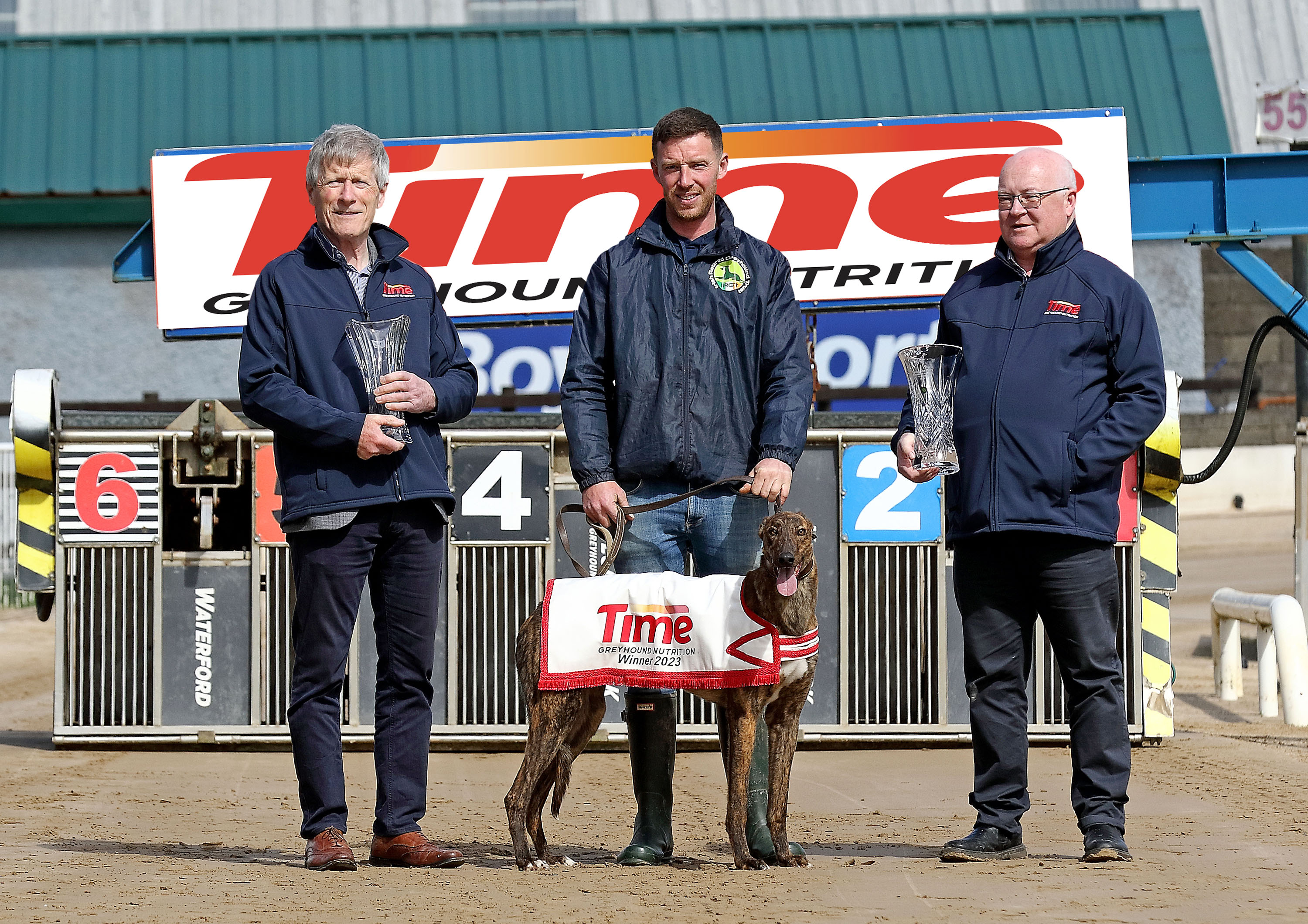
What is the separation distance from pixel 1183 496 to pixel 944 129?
15039 millimetres

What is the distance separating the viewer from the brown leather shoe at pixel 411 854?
200 inches

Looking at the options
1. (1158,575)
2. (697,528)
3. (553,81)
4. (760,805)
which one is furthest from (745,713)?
(553,81)

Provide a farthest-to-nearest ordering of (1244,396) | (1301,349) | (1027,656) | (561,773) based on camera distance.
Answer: (1301,349), (1244,396), (1027,656), (561,773)

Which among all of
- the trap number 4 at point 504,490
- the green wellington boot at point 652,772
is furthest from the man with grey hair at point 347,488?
the trap number 4 at point 504,490

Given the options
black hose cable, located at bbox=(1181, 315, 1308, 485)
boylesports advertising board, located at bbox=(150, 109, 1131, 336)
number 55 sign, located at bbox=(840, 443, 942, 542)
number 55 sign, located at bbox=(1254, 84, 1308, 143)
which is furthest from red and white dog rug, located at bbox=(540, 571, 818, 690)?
number 55 sign, located at bbox=(1254, 84, 1308, 143)

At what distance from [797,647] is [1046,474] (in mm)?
971

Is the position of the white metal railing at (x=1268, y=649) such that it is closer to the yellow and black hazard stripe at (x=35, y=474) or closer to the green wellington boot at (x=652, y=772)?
the green wellington boot at (x=652, y=772)

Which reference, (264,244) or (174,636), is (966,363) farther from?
(264,244)

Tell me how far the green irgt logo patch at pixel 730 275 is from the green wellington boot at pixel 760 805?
4.51ft

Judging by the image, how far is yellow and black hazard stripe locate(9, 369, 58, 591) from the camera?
27.2 feet

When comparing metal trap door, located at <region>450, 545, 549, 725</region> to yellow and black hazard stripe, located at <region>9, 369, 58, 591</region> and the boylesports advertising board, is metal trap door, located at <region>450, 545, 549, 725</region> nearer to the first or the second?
the boylesports advertising board

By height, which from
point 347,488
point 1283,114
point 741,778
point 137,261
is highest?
point 1283,114

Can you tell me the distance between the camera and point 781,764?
5.03 metres

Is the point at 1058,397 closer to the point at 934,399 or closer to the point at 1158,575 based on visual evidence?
the point at 934,399
